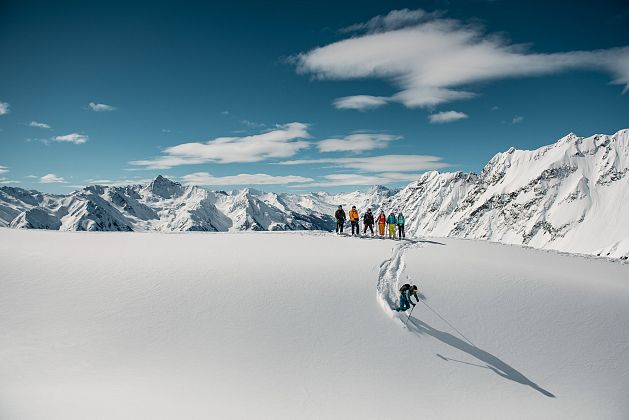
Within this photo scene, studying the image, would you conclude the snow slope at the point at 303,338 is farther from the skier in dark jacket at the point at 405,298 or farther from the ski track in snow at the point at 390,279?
the skier in dark jacket at the point at 405,298

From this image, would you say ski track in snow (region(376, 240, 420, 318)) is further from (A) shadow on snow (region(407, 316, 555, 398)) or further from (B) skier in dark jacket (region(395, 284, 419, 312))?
(A) shadow on snow (region(407, 316, 555, 398))

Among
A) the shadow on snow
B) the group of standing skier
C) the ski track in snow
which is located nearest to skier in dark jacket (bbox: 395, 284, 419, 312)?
the ski track in snow

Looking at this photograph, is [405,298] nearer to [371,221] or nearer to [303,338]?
[303,338]

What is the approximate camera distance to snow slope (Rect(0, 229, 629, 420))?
14664 mm

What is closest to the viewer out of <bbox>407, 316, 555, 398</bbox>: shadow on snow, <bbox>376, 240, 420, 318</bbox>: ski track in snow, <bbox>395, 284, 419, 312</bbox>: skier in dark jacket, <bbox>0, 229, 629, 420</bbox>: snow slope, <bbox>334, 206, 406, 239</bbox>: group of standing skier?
<bbox>0, 229, 629, 420</bbox>: snow slope

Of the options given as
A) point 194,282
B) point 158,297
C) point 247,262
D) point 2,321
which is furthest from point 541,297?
point 2,321

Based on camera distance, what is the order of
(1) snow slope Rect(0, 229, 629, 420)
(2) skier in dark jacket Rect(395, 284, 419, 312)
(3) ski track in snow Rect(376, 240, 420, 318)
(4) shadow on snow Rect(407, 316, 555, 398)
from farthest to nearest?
(3) ski track in snow Rect(376, 240, 420, 318) → (2) skier in dark jacket Rect(395, 284, 419, 312) → (4) shadow on snow Rect(407, 316, 555, 398) → (1) snow slope Rect(0, 229, 629, 420)

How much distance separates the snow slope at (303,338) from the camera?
1466 cm

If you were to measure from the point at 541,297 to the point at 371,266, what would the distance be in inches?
388

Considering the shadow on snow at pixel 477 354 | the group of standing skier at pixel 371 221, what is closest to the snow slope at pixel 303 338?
the shadow on snow at pixel 477 354

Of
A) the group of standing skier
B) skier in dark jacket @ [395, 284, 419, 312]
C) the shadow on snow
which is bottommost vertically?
the shadow on snow

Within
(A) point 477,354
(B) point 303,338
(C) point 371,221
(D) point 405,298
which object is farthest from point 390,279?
(C) point 371,221

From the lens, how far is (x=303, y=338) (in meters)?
17.8

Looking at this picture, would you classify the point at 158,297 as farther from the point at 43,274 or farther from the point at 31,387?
the point at 43,274
